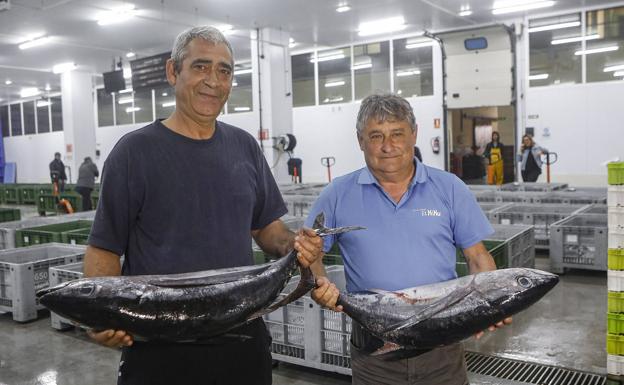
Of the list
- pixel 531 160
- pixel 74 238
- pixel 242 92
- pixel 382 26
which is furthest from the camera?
pixel 242 92

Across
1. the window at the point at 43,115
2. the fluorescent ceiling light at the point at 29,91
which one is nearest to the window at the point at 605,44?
the fluorescent ceiling light at the point at 29,91

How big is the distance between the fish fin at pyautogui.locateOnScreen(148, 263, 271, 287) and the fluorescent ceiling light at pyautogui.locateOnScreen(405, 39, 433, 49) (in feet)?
45.5

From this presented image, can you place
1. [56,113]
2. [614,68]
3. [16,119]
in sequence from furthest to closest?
1. [16,119]
2. [56,113]
3. [614,68]

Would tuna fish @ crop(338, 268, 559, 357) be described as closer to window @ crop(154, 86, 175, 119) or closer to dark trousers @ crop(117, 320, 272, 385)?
dark trousers @ crop(117, 320, 272, 385)

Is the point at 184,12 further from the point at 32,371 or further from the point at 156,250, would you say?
Answer: the point at 156,250

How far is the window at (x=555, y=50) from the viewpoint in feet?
41.4

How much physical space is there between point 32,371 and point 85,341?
1.96 feet

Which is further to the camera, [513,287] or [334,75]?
[334,75]

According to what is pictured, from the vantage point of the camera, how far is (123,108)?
20953mm

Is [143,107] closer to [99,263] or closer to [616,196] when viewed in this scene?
[616,196]

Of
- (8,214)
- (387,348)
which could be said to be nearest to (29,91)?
(8,214)

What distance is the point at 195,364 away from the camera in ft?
5.83

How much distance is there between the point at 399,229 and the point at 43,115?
83.2ft

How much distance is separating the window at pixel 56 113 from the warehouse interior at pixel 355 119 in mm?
512
